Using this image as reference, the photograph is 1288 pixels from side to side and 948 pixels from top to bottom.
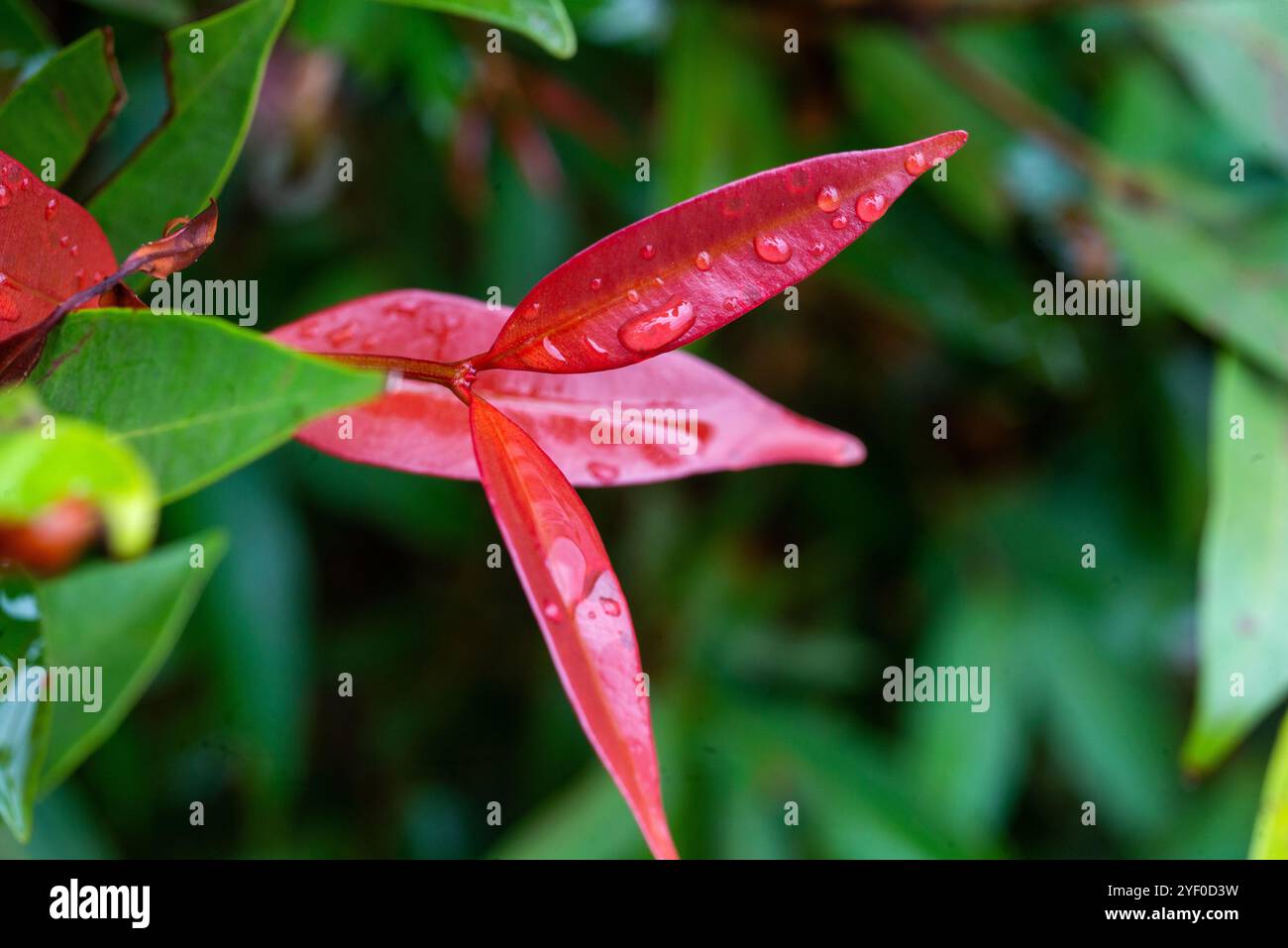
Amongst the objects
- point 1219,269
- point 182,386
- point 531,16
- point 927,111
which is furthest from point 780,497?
point 182,386

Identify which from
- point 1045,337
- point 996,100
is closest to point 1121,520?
point 1045,337

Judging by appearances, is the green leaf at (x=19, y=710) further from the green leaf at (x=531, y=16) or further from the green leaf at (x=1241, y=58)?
the green leaf at (x=1241, y=58)

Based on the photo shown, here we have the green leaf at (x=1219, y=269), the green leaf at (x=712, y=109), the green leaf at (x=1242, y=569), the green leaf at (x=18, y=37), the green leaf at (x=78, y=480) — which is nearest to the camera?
the green leaf at (x=78, y=480)

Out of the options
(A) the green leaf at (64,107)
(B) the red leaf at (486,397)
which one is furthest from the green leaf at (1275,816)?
(A) the green leaf at (64,107)

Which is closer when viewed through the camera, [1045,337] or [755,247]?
[755,247]

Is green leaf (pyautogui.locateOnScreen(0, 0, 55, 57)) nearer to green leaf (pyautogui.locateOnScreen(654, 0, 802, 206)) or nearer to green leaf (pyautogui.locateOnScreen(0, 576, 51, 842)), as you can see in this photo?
green leaf (pyautogui.locateOnScreen(0, 576, 51, 842))

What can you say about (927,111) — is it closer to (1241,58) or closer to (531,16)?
(1241,58)
